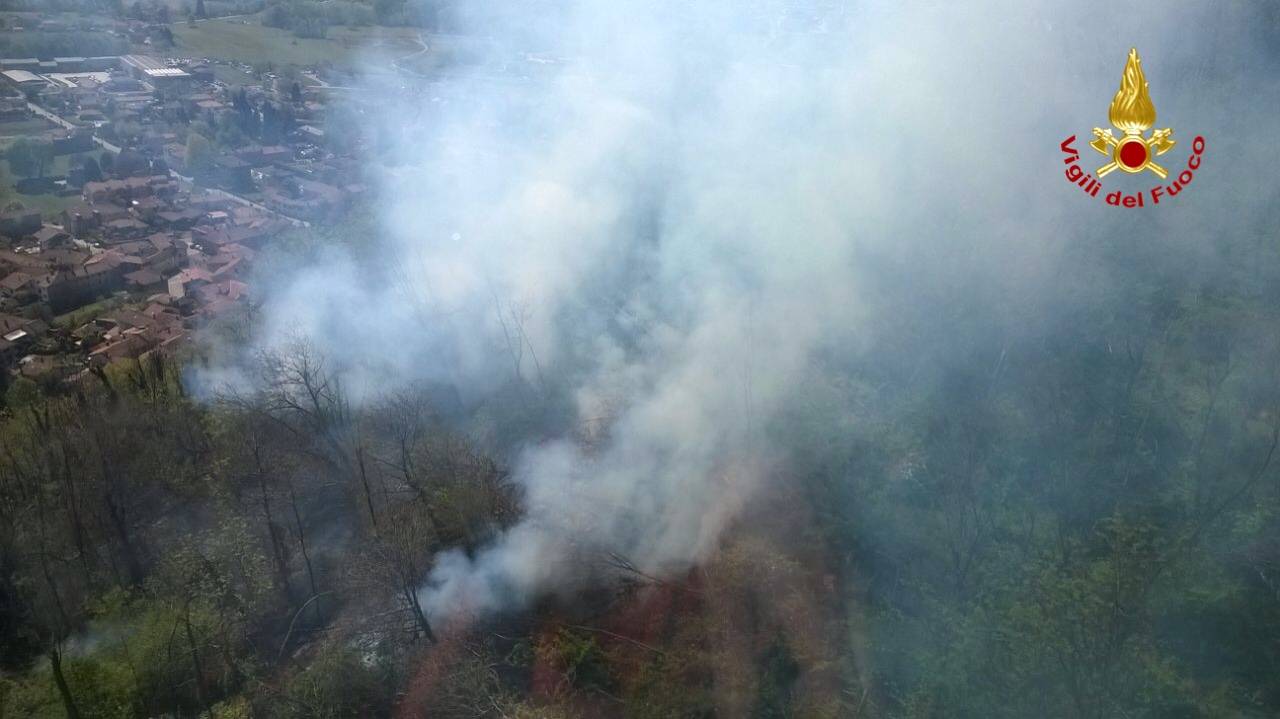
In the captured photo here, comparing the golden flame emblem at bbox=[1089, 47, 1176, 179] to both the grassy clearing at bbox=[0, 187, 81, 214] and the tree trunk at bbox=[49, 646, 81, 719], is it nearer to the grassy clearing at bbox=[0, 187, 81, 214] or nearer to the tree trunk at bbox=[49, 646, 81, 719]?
the tree trunk at bbox=[49, 646, 81, 719]

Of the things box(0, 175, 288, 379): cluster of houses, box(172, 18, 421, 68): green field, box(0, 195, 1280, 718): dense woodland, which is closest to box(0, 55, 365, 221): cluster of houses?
box(0, 175, 288, 379): cluster of houses

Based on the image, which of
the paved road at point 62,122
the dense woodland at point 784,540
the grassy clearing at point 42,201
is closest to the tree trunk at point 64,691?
the dense woodland at point 784,540

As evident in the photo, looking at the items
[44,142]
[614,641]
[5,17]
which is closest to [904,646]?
[614,641]

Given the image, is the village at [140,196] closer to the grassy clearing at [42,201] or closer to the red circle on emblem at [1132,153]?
the grassy clearing at [42,201]

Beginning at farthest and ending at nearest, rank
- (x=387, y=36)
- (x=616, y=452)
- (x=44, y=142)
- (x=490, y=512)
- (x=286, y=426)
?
(x=387, y=36)
(x=44, y=142)
(x=286, y=426)
(x=616, y=452)
(x=490, y=512)

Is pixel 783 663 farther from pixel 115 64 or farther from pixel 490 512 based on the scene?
pixel 115 64

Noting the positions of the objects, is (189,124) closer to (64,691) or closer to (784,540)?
(64,691)
